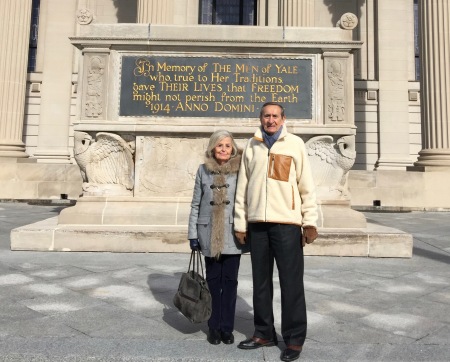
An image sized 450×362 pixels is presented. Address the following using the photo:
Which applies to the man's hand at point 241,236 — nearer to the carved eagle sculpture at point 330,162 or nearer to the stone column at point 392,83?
the carved eagle sculpture at point 330,162

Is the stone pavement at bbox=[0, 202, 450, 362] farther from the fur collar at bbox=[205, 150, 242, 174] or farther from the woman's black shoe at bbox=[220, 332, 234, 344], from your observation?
the fur collar at bbox=[205, 150, 242, 174]

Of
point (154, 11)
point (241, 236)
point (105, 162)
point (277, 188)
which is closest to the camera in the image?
point (277, 188)

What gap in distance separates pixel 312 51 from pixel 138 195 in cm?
400

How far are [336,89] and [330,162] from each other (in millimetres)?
1291

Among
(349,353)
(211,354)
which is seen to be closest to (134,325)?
(211,354)

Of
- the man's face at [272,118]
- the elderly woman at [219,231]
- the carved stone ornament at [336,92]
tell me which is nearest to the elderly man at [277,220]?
the man's face at [272,118]

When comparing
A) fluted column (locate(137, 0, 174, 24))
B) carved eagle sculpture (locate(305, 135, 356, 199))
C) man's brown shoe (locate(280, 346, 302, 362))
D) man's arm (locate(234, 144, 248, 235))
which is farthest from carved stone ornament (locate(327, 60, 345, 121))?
fluted column (locate(137, 0, 174, 24))

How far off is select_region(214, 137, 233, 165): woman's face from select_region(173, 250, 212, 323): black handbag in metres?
0.82

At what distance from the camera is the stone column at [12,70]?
15977 millimetres

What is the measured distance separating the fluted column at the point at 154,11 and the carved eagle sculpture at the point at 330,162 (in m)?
11.2

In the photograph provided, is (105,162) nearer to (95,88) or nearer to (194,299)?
(95,88)

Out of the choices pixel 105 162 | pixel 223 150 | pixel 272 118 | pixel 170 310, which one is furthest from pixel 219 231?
pixel 105 162

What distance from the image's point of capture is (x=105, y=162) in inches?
270

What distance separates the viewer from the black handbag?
9.26 feet
